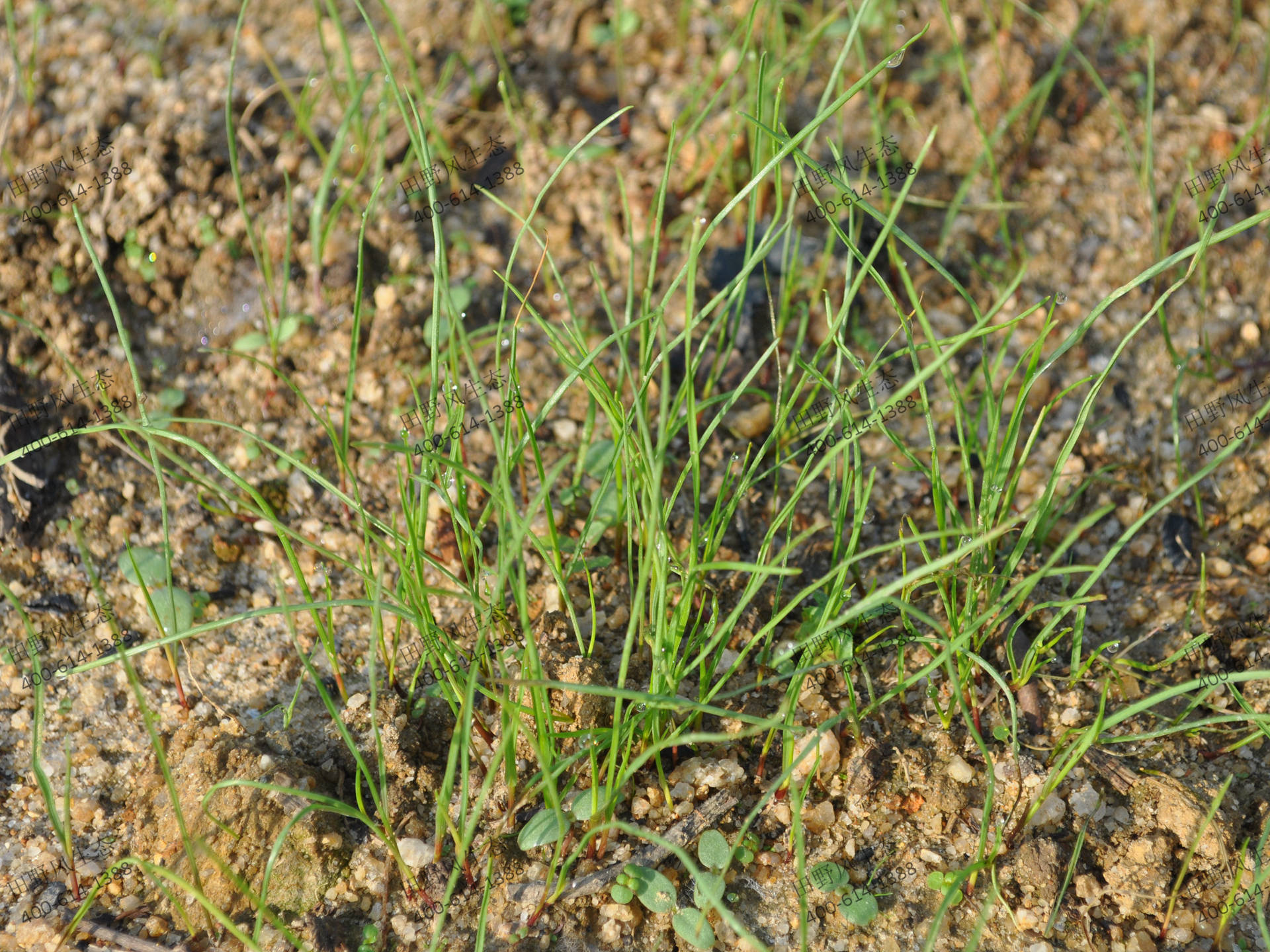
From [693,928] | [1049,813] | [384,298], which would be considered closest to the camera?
[693,928]

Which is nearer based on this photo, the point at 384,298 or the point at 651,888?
the point at 651,888

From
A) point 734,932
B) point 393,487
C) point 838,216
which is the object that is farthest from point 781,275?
point 734,932

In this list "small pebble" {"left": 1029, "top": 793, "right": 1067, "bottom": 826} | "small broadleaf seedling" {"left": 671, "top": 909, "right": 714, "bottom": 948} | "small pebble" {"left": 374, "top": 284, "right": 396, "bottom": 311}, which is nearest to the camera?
"small broadleaf seedling" {"left": 671, "top": 909, "right": 714, "bottom": 948}

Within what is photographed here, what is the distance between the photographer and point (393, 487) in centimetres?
180

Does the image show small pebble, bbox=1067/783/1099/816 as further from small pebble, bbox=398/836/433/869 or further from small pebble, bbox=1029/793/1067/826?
small pebble, bbox=398/836/433/869

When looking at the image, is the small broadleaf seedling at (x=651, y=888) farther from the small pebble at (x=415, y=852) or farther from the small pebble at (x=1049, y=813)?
the small pebble at (x=1049, y=813)

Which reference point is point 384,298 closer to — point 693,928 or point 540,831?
point 540,831

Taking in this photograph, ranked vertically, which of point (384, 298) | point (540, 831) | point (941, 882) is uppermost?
point (384, 298)

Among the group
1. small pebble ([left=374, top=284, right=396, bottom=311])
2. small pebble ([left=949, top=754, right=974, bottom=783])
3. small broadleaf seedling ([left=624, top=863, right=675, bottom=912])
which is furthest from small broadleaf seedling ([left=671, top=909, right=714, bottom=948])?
small pebble ([left=374, top=284, right=396, bottom=311])

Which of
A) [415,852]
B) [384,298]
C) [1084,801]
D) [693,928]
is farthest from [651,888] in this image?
[384,298]

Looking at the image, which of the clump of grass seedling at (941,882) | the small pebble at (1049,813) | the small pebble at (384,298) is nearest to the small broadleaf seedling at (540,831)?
the clump of grass seedling at (941,882)

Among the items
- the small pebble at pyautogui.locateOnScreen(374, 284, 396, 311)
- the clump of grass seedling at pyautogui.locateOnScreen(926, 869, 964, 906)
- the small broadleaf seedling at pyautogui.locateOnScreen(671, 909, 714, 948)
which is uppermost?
the small pebble at pyautogui.locateOnScreen(374, 284, 396, 311)

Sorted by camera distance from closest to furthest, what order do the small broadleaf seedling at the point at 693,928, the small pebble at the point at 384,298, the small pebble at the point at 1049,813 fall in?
the small broadleaf seedling at the point at 693,928 < the small pebble at the point at 1049,813 < the small pebble at the point at 384,298

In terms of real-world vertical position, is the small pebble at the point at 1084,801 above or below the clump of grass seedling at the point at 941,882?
above
